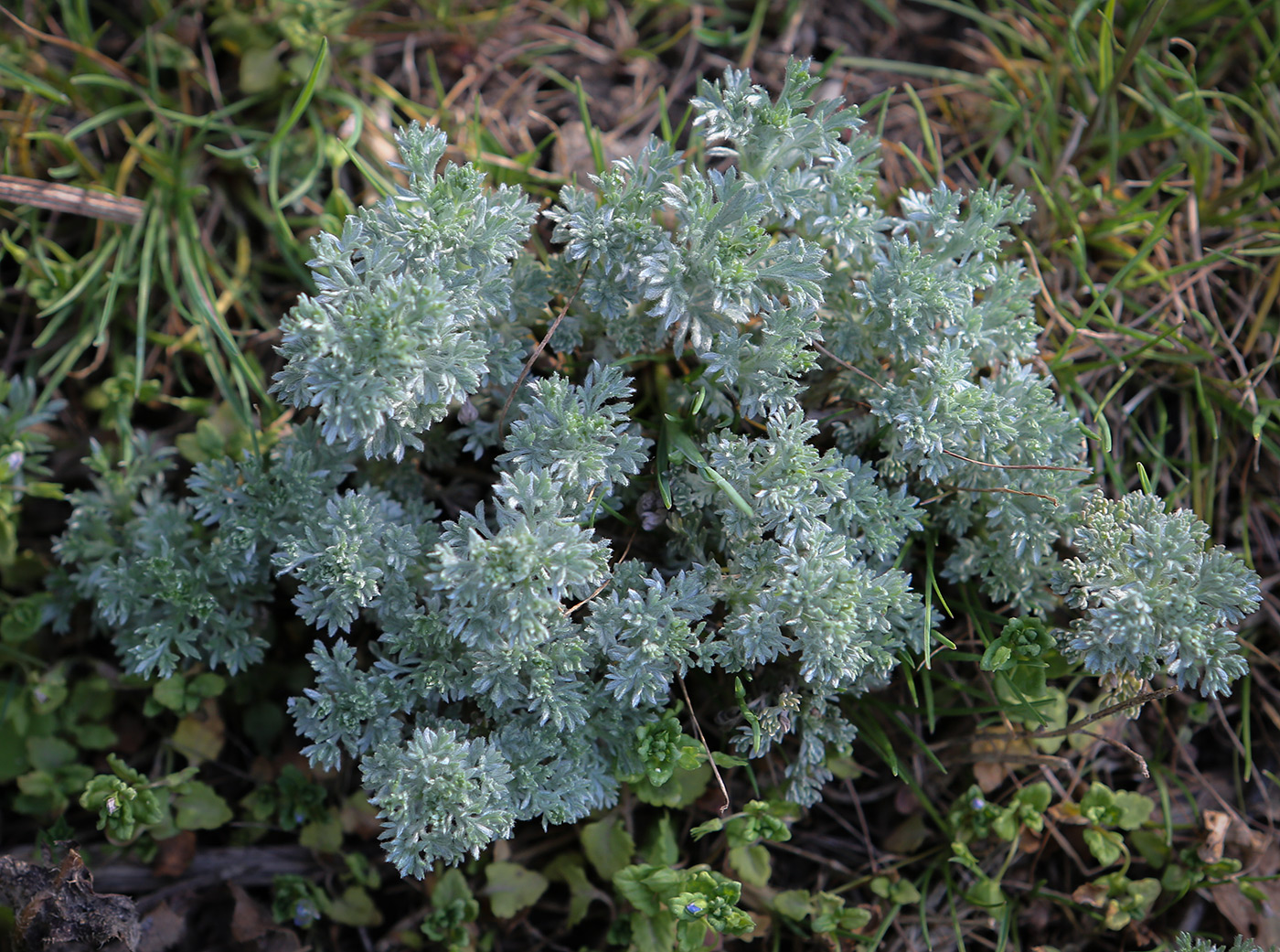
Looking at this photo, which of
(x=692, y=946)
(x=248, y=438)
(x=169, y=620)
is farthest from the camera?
(x=248, y=438)

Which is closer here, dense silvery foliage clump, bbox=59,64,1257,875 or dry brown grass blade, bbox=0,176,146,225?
dense silvery foliage clump, bbox=59,64,1257,875

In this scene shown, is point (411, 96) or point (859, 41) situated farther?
point (859, 41)

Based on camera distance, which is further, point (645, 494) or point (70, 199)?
point (70, 199)

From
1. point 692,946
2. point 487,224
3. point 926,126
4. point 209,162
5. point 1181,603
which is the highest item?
point 926,126

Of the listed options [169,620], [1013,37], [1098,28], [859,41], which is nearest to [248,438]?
[169,620]

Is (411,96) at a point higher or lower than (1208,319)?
lower

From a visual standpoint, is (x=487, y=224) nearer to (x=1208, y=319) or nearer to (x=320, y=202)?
(x=320, y=202)

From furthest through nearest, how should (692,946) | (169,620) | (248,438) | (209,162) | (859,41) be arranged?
(859,41) < (209,162) < (248,438) < (169,620) < (692,946)

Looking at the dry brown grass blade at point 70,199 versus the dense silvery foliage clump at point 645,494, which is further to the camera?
the dry brown grass blade at point 70,199
